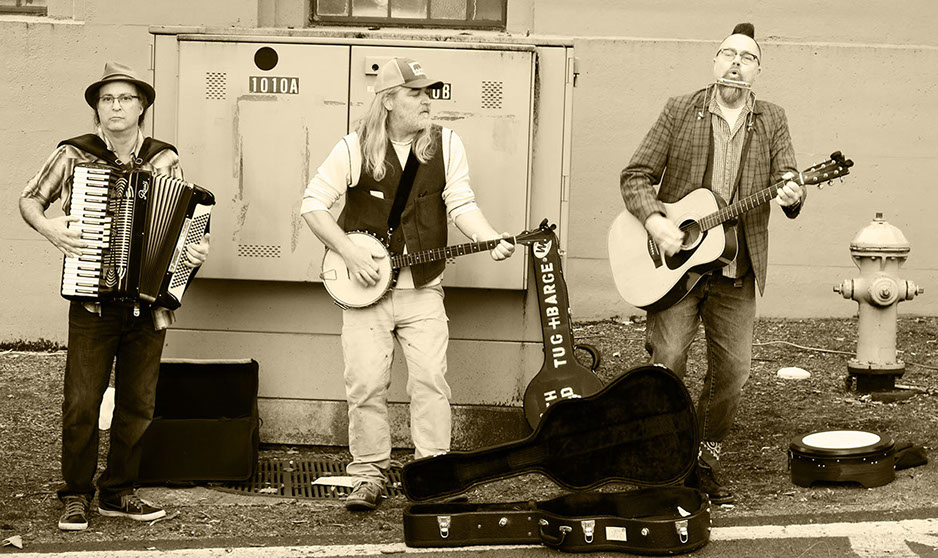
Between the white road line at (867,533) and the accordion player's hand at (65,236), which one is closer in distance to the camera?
the white road line at (867,533)

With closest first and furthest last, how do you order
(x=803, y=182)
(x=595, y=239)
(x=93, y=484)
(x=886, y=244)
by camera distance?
(x=803, y=182) → (x=93, y=484) → (x=886, y=244) → (x=595, y=239)

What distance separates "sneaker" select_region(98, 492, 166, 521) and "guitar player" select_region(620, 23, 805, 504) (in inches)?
92.4

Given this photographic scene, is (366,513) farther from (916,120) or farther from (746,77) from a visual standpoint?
(916,120)

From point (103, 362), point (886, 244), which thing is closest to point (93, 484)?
point (103, 362)

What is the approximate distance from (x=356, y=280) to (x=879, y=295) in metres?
3.27

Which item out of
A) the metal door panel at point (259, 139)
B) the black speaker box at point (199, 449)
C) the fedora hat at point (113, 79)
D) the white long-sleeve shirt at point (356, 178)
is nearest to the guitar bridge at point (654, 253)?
the white long-sleeve shirt at point (356, 178)

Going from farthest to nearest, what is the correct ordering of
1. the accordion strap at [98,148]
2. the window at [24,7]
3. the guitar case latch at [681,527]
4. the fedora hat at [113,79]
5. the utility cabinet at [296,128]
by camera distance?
the window at [24,7], the utility cabinet at [296,128], the fedora hat at [113,79], the accordion strap at [98,148], the guitar case latch at [681,527]

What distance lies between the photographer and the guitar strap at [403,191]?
5.88 m

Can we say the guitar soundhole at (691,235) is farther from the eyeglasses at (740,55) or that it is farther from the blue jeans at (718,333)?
the eyeglasses at (740,55)

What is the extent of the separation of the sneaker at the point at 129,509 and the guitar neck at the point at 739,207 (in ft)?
8.90

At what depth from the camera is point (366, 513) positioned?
226 inches

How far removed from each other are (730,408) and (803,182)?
43.0 inches

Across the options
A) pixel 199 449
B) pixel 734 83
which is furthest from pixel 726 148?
pixel 199 449

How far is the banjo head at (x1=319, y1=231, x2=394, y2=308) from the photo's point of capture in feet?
19.2
